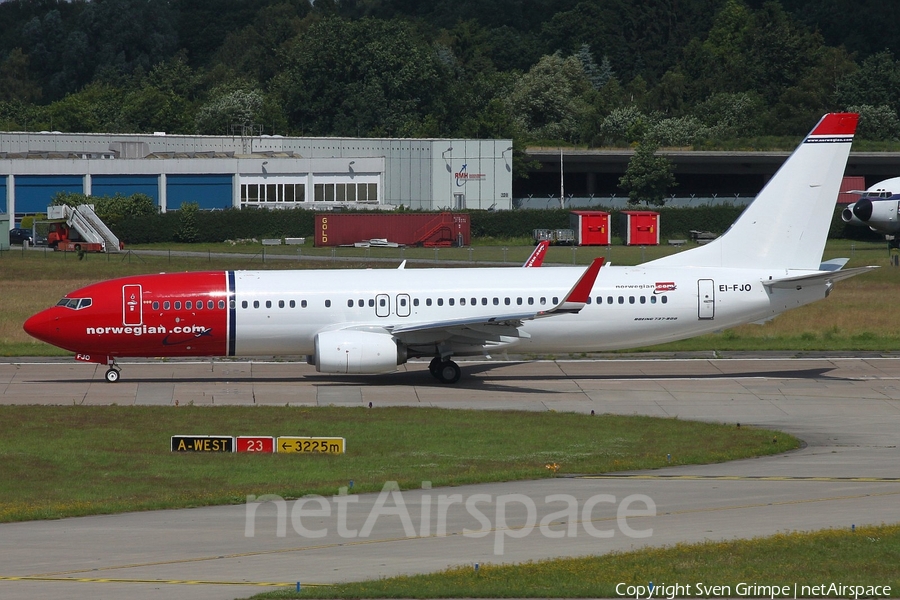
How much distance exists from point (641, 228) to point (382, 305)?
62.2 metres

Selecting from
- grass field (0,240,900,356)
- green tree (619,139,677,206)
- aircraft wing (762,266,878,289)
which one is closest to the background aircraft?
grass field (0,240,900,356)

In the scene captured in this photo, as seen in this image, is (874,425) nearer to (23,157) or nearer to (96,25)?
(23,157)

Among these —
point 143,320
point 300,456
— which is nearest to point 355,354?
point 143,320

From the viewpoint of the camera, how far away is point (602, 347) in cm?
3947

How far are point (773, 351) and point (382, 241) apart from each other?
180 ft

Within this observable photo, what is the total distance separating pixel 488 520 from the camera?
20.9 metres

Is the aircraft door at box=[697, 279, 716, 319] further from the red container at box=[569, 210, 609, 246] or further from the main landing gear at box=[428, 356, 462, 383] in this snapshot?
the red container at box=[569, 210, 609, 246]

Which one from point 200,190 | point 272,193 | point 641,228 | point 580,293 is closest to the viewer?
point 580,293

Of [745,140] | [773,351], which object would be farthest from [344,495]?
[745,140]

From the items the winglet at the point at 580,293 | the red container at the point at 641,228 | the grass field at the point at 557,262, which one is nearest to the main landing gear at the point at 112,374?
the grass field at the point at 557,262

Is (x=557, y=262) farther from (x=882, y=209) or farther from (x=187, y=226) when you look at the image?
(x=187, y=226)

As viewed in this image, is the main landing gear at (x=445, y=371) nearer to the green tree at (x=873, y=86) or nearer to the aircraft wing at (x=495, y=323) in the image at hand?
the aircraft wing at (x=495, y=323)

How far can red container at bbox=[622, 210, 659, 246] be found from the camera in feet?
319

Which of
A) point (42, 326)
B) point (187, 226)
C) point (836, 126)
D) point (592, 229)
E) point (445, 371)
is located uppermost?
point (836, 126)
